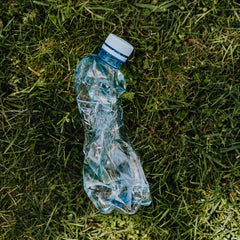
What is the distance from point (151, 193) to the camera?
2773 mm

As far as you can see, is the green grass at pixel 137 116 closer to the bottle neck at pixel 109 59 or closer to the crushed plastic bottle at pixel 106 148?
the crushed plastic bottle at pixel 106 148

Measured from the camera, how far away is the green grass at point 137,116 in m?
2.72

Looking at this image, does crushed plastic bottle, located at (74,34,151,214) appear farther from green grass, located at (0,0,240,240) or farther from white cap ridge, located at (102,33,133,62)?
white cap ridge, located at (102,33,133,62)

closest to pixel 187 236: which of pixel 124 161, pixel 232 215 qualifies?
pixel 232 215

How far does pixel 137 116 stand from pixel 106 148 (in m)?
0.38

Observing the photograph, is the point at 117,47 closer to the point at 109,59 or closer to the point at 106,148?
the point at 109,59

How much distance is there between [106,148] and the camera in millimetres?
2725

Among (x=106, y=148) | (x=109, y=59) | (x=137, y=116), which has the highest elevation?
(x=109, y=59)

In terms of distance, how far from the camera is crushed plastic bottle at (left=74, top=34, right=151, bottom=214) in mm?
2670

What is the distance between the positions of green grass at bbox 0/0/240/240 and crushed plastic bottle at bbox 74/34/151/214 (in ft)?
0.24

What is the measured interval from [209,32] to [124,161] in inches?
51.4

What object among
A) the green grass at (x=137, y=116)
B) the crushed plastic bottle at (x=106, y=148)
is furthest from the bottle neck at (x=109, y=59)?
the green grass at (x=137, y=116)

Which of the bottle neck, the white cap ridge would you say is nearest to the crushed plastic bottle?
the bottle neck

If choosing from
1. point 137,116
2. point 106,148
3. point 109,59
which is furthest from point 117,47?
point 106,148
